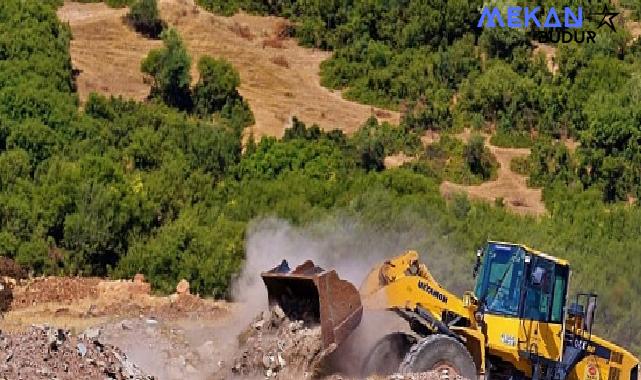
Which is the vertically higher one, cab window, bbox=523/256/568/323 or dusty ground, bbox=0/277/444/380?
cab window, bbox=523/256/568/323

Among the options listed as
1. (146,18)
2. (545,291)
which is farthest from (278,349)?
(146,18)

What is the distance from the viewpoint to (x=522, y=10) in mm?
56438

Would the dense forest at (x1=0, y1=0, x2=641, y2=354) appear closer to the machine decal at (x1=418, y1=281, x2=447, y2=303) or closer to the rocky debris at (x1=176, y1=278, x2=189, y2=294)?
the rocky debris at (x1=176, y1=278, x2=189, y2=294)

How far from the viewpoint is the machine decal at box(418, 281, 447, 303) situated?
14664 mm

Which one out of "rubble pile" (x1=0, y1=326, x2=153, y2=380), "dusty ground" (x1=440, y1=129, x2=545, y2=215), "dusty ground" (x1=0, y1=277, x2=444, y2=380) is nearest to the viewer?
"rubble pile" (x1=0, y1=326, x2=153, y2=380)

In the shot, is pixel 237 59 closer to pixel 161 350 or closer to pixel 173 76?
pixel 173 76

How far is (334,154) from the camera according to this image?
40.7 m

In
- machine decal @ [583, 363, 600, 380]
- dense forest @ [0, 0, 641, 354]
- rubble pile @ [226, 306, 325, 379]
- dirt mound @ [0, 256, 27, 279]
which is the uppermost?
rubble pile @ [226, 306, 325, 379]

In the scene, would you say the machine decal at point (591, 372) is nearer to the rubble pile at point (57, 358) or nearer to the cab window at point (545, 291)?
the cab window at point (545, 291)

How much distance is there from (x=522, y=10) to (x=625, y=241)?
28.7 metres

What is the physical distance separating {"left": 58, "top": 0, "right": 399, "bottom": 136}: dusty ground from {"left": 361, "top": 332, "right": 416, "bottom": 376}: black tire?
32.2 m

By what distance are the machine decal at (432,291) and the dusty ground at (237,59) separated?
3180cm

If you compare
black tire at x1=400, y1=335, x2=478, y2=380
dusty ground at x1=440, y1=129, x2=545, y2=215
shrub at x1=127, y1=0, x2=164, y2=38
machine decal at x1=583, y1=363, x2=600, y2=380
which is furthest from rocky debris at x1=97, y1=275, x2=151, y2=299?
shrub at x1=127, y1=0, x2=164, y2=38

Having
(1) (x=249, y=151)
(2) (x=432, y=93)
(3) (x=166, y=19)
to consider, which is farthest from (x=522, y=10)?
(1) (x=249, y=151)
